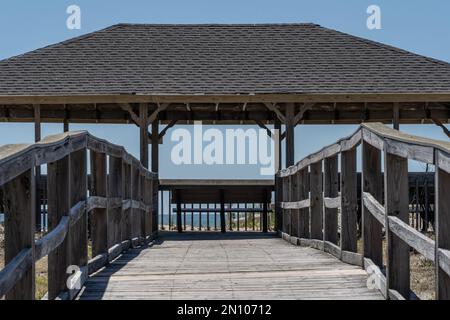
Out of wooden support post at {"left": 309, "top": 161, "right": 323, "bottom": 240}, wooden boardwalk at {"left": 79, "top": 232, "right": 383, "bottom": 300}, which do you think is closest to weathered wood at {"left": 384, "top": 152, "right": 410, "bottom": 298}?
wooden boardwalk at {"left": 79, "top": 232, "right": 383, "bottom": 300}

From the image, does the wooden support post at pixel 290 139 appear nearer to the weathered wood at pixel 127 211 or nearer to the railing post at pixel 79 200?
the weathered wood at pixel 127 211

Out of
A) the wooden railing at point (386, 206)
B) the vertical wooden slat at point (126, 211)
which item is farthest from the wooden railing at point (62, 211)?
the wooden railing at point (386, 206)

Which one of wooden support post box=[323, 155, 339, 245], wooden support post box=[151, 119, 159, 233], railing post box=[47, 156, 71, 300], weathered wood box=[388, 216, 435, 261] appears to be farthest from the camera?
wooden support post box=[151, 119, 159, 233]

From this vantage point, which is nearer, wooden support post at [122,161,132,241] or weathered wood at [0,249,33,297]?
weathered wood at [0,249,33,297]

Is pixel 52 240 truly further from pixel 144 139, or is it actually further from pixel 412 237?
pixel 144 139

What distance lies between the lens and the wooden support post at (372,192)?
6.43 m

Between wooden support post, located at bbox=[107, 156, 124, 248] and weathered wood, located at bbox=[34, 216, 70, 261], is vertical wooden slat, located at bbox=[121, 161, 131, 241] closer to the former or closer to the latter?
wooden support post, located at bbox=[107, 156, 124, 248]

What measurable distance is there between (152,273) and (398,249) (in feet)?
7.72

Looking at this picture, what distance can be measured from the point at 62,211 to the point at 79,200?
85 centimetres

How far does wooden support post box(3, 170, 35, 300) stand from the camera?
14.4 ft

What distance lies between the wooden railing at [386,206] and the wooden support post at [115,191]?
88.1 inches
